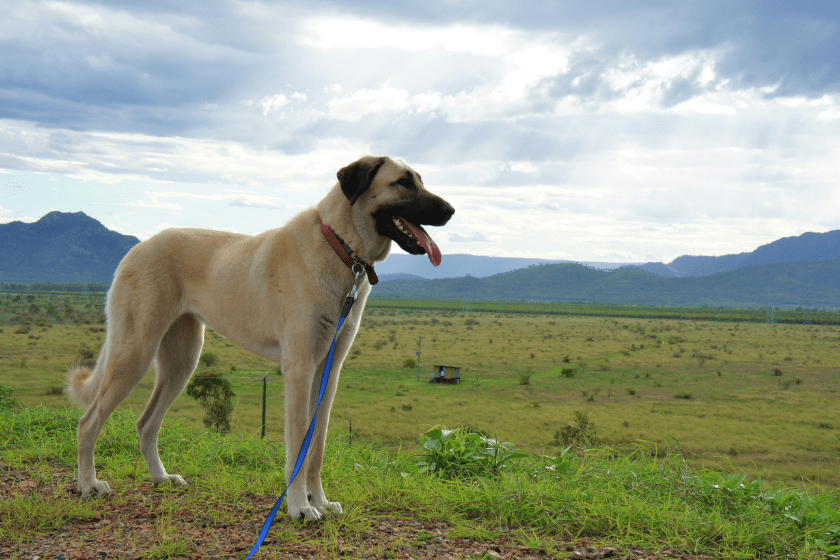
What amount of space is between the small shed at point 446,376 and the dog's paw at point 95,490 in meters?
46.1

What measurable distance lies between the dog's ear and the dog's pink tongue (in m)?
0.37

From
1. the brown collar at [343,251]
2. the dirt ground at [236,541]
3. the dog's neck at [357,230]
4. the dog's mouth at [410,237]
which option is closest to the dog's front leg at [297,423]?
the dirt ground at [236,541]

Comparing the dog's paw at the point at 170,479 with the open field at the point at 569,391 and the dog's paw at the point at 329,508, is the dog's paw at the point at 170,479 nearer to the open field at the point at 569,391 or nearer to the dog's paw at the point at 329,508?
the dog's paw at the point at 329,508

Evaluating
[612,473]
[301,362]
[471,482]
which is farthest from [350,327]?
[612,473]

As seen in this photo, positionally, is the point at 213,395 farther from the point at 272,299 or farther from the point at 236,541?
the point at 236,541

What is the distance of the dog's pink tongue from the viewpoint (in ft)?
13.4

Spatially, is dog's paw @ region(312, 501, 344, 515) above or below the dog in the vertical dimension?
below

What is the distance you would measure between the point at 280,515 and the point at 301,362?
1.23m

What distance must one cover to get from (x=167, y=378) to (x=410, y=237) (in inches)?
112

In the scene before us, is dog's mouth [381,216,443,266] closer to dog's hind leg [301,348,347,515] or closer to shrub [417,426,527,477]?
dog's hind leg [301,348,347,515]

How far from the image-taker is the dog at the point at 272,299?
436 cm

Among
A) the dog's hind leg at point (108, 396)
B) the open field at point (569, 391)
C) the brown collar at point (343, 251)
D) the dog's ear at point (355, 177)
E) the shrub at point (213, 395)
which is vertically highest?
the dog's ear at point (355, 177)

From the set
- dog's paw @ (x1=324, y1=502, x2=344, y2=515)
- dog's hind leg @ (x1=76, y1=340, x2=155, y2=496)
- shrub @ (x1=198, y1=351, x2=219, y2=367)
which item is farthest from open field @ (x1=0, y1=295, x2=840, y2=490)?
dog's paw @ (x1=324, y1=502, x2=344, y2=515)

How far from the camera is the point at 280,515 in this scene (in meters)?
4.58
